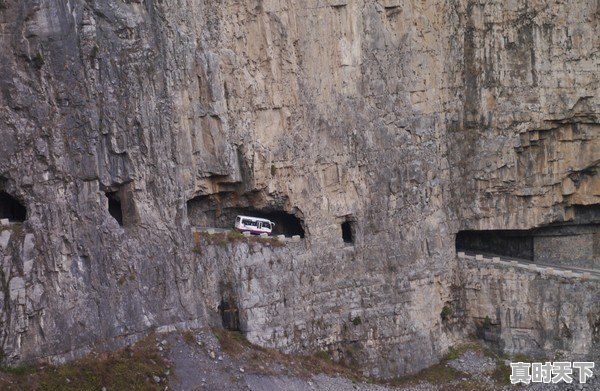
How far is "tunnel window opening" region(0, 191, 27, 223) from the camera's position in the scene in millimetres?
Answer: 46000

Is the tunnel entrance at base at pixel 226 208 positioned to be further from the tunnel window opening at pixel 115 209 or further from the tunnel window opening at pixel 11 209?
the tunnel window opening at pixel 11 209

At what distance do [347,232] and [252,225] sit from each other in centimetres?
486

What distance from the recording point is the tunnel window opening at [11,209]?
46.0 meters

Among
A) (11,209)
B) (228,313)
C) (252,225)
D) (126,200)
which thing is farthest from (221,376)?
(11,209)

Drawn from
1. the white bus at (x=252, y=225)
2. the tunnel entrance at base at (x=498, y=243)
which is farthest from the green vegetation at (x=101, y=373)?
the tunnel entrance at base at (x=498, y=243)

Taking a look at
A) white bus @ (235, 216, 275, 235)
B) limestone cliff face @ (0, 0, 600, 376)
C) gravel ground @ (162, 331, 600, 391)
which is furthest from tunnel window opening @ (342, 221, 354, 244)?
gravel ground @ (162, 331, 600, 391)

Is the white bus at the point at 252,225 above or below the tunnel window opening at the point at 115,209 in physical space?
below

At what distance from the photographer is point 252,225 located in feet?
169

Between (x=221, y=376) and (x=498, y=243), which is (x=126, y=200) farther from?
(x=498, y=243)

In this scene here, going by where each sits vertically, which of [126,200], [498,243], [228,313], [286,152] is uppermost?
[286,152]

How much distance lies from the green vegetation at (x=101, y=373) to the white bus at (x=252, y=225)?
7116mm

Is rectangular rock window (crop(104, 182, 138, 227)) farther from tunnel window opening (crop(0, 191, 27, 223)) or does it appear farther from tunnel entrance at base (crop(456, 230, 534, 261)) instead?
tunnel entrance at base (crop(456, 230, 534, 261))

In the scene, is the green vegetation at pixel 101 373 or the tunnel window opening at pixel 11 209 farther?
the tunnel window opening at pixel 11 209

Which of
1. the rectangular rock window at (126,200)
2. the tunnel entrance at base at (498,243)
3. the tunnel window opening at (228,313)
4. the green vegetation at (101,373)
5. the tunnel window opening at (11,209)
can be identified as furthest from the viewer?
the tunnel entrance at base at (498,243)
